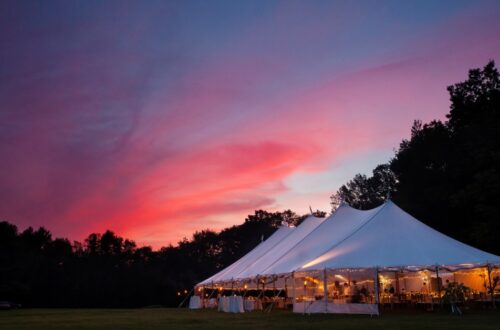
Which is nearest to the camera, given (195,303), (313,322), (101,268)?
(313,322)

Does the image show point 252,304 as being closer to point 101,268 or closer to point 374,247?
point 374,247

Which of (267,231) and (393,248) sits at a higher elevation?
(267,231)

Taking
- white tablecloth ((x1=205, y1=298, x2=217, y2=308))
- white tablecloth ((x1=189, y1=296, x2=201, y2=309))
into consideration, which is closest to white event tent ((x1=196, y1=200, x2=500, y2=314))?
white tablecloth ((x1=205, y1=298, x2=217, y2=308))

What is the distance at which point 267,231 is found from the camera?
73438 millimetres

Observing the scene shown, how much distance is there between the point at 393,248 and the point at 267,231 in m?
53.4

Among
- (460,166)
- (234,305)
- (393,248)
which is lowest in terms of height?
(234,305)

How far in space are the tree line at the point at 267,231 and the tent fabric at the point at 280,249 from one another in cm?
861

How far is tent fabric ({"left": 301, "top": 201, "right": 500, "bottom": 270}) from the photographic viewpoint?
19.6 m

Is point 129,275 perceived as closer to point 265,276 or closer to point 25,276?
point 25,276

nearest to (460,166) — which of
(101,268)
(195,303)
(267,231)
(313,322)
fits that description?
(195,303)

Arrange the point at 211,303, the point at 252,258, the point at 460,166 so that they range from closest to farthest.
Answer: the point at 252,258 → the point at 211,303 → the point at 460,166

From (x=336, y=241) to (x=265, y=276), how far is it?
3.69m

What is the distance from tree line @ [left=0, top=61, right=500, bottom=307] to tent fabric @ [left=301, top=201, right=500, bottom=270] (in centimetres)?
917

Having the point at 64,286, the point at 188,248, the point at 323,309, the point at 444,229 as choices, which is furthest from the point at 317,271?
the point at 188,248
